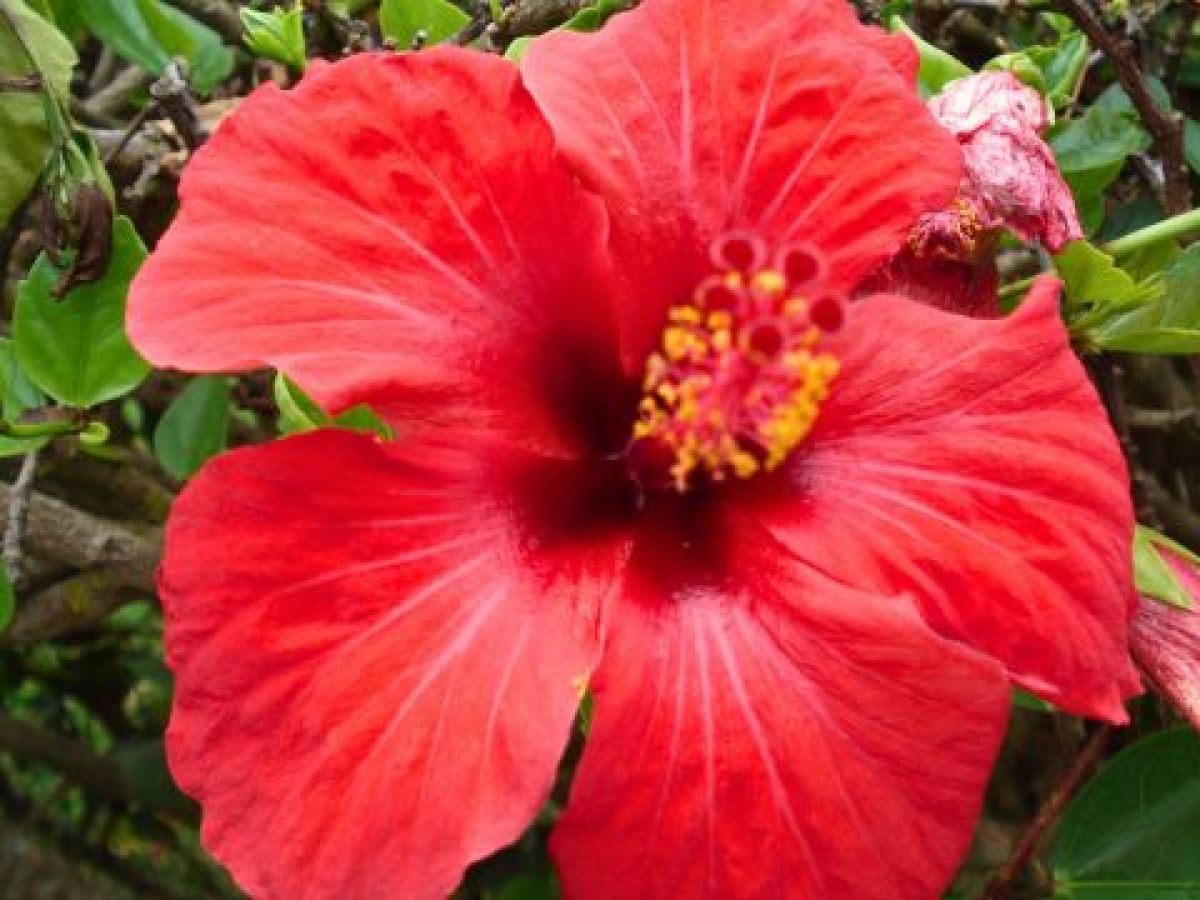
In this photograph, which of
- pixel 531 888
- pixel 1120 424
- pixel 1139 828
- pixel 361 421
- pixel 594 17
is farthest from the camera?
pixel 531 888

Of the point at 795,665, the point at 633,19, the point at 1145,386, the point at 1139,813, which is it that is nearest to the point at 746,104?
the point at 633,19

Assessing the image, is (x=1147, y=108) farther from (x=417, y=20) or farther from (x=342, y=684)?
(x=342, y=684)

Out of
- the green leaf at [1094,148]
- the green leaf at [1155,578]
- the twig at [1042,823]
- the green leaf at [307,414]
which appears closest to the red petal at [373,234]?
the green leaf at [307,414]

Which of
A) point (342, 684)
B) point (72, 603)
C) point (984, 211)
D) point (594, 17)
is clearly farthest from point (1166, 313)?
point (72, 603)

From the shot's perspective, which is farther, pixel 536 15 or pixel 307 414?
pixel 536 15

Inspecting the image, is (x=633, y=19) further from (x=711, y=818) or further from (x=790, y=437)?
(x=711, y=818)
